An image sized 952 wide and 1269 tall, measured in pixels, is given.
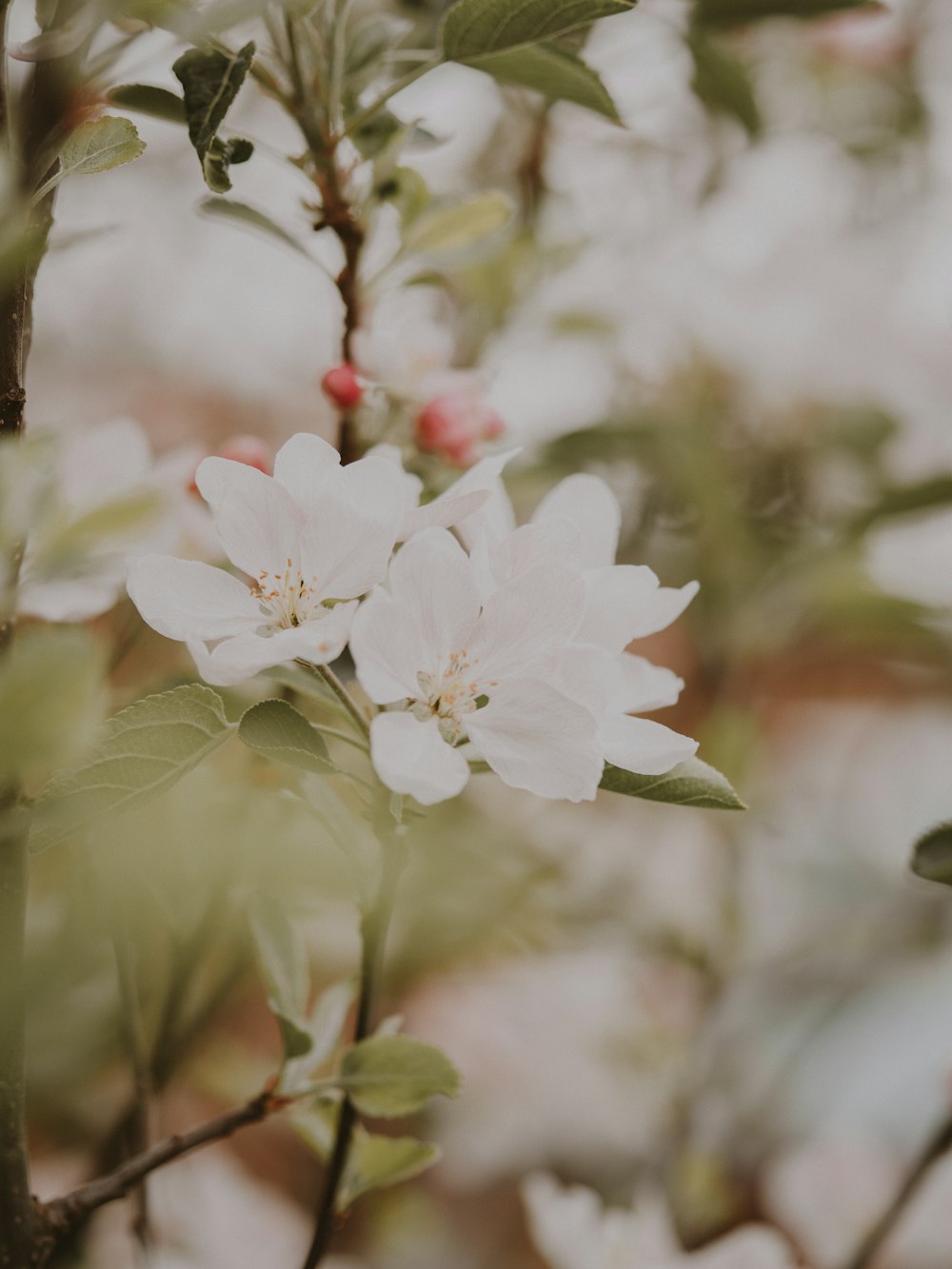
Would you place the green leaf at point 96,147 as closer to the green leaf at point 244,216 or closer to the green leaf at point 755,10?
the green leaf at point 244,216

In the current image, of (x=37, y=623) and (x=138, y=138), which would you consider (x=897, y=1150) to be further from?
(x=138, y=138)

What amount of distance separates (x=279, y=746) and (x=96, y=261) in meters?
1.14

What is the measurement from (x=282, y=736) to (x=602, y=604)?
116mm

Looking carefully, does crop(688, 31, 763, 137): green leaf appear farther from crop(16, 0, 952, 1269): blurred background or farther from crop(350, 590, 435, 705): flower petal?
crop(350, 590, 435, 705): flower petal

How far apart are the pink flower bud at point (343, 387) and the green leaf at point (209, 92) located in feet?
0.36

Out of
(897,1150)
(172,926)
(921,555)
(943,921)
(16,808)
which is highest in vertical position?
(16,808)

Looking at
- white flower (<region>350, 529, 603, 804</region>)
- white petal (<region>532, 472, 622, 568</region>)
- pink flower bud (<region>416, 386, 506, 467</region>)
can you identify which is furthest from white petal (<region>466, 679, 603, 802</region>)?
pink flower bud (<region>416, 386, 506, 467</region>)

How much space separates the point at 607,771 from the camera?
0.35 m

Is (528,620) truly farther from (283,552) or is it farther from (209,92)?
(209,92)

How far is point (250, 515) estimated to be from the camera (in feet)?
1.13

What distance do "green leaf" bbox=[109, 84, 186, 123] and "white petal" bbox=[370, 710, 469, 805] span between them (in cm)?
26

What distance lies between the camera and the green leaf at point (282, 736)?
0.32 metres

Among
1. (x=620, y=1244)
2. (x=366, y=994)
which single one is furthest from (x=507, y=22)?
(x=620, y=1244)

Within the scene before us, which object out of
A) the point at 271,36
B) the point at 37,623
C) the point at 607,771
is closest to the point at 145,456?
the point at 37,623
